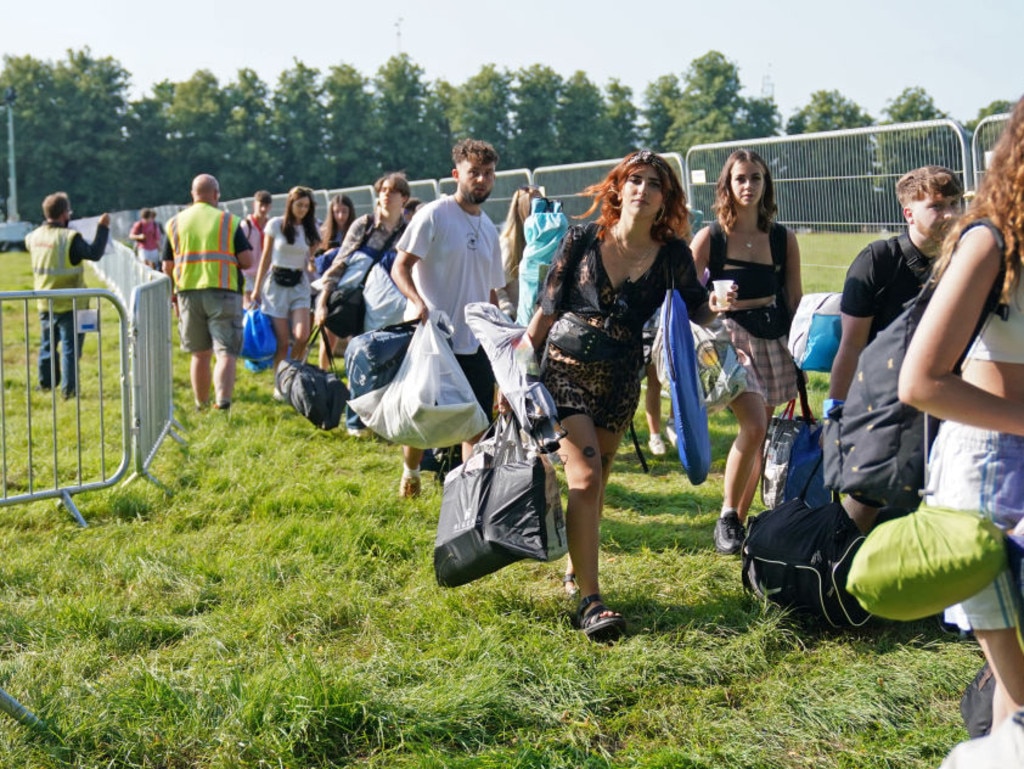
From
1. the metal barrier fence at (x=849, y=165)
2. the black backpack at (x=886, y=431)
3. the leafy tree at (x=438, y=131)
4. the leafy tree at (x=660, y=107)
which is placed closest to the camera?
the black backpack at (x=886, y=431)

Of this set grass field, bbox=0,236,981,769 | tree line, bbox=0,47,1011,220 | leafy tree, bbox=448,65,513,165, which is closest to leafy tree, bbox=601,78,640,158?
tree line, bbox=0,47,1011,220

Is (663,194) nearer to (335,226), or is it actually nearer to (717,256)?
(717,256)

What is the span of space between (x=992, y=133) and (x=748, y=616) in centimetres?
467

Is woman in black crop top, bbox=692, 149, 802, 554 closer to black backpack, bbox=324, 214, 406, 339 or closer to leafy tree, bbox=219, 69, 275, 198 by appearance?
black backpack, bbox=324, 214, 406, 339

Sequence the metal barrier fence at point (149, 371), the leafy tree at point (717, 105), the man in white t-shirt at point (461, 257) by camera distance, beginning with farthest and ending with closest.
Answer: the leafy tree at point (717, 105) → the metal barrier fence at point (149, 371) → the man in white t-shirt at point (461, 257)

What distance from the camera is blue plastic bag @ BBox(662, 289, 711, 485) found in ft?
14.6

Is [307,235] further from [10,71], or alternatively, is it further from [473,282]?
[10,71]

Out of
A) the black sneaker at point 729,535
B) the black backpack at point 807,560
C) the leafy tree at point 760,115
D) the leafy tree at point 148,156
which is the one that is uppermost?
the leafy tree at point 760,115

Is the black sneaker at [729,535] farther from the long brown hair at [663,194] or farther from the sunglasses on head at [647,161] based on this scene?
the sunglasses on head at [647,161]

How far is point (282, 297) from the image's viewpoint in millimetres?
10164

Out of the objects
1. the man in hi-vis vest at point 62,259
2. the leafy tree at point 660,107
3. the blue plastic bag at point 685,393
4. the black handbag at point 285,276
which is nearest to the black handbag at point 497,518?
the blue plastic bag at point 685,393

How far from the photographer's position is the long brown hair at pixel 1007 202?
2361 mm

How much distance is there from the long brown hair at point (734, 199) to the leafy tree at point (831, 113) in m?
78.6

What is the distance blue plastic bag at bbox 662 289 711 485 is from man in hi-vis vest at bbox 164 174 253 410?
5502mm
